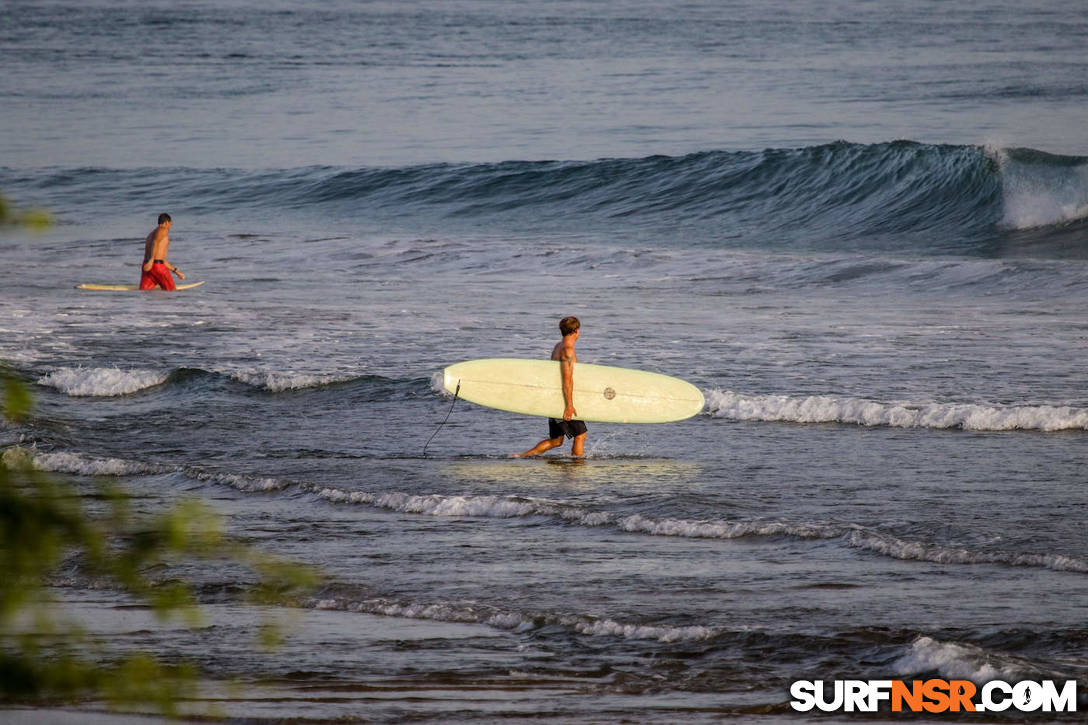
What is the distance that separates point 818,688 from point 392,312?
1313cm

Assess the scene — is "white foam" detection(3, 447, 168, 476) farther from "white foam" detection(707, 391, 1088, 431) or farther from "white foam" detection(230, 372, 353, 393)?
"white foam" detection(707, 391, 1088, 431)

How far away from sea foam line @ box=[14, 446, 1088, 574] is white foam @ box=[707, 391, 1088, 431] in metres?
3.50

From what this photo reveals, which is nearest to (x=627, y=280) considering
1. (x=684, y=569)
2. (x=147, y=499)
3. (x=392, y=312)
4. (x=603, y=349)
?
(x=392, y=312)

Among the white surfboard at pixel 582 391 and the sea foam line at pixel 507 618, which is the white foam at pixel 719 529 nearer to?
the sea foam line at pixel 507 618

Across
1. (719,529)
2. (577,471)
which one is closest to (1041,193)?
(577,471)

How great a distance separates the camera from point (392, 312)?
1777 centimetres

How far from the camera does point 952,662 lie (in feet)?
17.3

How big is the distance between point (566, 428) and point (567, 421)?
0.18 ft

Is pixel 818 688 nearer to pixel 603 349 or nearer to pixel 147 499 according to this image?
pixel 147 499

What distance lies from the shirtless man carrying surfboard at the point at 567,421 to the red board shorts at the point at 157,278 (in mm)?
10789

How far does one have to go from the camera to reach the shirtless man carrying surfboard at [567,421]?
10211 millimetres

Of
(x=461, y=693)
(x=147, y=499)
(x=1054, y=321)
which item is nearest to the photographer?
(x=461, y=693)

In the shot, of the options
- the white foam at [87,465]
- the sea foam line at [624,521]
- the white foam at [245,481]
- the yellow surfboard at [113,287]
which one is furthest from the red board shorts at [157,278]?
the white foam at [245,481]

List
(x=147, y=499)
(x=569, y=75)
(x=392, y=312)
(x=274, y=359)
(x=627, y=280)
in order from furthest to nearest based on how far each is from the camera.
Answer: (x=569, y=75), (x=627, y=280), (x=392, y=312), (x=274, y=359), (x=147, y=499)
